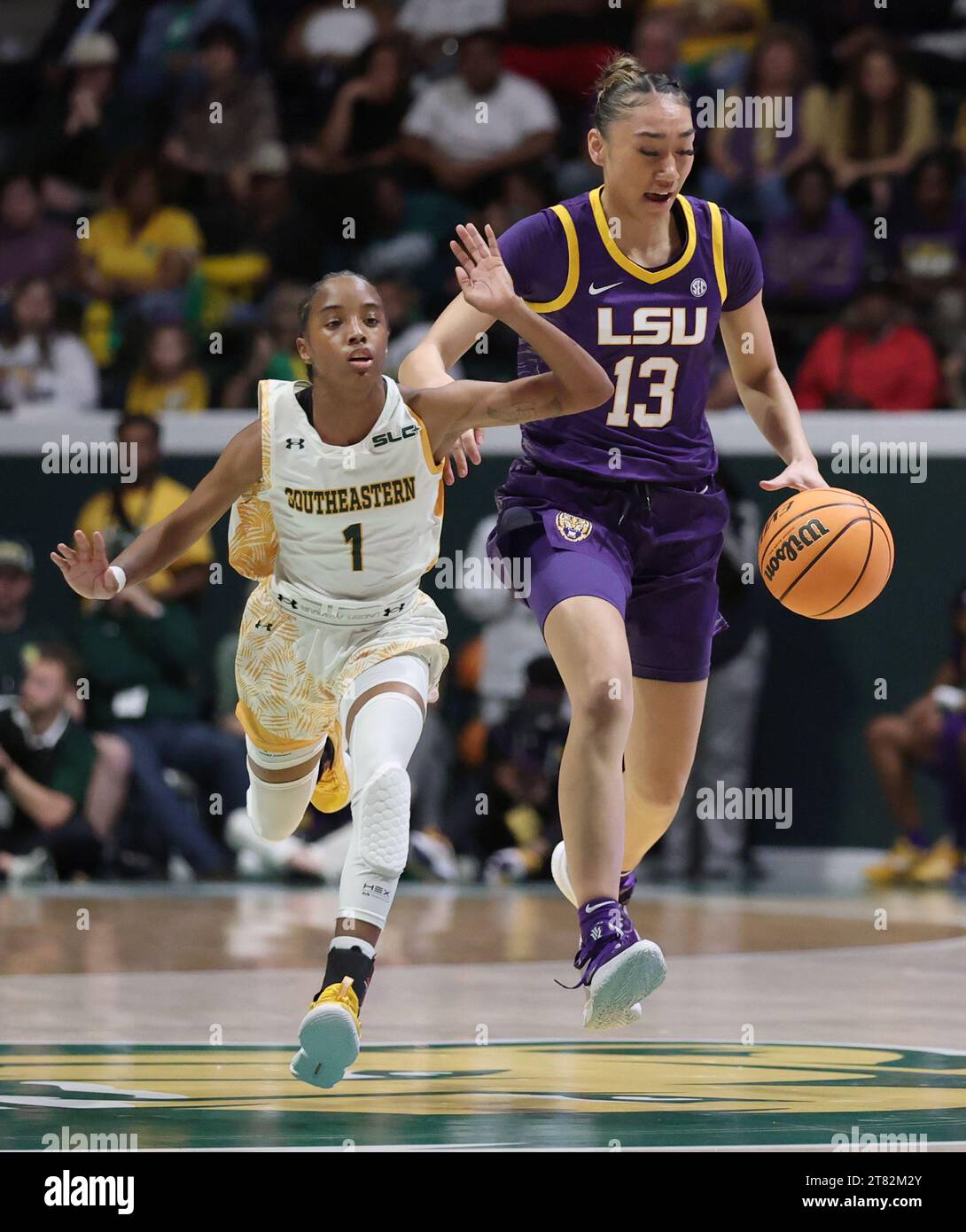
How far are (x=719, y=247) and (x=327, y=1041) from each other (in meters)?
2.50

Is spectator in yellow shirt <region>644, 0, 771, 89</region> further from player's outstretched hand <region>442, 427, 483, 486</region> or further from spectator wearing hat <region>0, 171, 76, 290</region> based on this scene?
player's outstretched hand <region>442, 427, 483, 486</region>

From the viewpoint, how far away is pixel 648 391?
19.5ft

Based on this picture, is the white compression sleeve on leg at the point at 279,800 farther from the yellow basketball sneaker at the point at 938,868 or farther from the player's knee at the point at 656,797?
the yellow basketball sneaker at the point at 938,868

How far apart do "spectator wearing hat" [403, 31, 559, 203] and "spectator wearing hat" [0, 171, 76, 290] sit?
7.41 ft

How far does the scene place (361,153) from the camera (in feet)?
45.7

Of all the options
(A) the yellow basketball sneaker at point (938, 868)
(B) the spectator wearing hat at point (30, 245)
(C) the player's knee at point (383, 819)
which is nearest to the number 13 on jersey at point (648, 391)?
(C) the player's knee at point (383, 819)

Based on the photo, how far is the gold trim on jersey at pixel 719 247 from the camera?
604 centimetres

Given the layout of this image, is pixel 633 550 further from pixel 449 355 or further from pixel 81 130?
pixel 81 130

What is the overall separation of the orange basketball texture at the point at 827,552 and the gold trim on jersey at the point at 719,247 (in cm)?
62

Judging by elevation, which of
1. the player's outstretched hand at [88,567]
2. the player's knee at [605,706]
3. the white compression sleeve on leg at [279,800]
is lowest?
the player's knee at [605,706]

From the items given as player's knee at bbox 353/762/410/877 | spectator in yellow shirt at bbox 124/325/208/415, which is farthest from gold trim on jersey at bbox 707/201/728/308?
spectator in yellow shirt at bbox 124/325/208/415

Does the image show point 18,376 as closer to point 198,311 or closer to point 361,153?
point 198,311

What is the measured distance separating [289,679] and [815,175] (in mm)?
7685

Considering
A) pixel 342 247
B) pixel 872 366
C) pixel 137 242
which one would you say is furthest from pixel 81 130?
pixel 872 366
